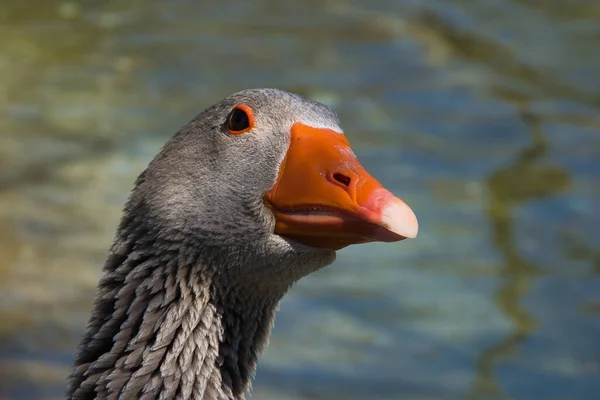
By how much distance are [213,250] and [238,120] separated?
2.03 feet

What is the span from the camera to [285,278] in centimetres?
451

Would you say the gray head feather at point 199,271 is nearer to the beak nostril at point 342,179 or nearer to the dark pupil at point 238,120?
the dark pupil at point 238,120

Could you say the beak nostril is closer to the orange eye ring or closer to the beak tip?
the beak tip

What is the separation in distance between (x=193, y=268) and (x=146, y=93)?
8.68m

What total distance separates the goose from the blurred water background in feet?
11.7

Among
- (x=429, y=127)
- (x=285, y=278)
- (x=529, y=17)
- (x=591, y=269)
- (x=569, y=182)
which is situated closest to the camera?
(x=285, y=278)

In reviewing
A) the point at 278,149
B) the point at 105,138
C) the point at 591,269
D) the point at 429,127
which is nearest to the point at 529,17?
the point at 429,127

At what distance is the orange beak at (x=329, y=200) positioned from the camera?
405 cm

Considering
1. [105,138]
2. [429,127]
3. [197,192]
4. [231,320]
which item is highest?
[429,127]

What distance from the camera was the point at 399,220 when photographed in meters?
3.99

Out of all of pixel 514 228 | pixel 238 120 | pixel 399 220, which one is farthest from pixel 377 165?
pixel 399 220

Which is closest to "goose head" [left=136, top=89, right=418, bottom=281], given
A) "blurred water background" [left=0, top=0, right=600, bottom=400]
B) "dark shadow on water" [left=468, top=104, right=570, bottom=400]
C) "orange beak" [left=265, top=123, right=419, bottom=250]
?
"orange beak" [left=265, top=123, right=419, bottom=250]

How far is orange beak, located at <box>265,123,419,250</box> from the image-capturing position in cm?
405

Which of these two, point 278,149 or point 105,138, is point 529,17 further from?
point 278,149
